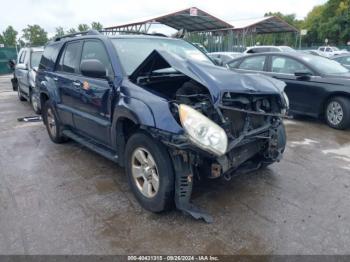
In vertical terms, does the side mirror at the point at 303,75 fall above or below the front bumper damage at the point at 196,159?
above

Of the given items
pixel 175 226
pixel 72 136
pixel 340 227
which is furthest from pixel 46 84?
pixel 340 227

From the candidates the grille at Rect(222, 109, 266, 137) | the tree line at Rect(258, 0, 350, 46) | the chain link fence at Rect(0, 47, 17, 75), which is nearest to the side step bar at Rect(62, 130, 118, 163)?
the grille at Rect(222, 109, 266, 137)

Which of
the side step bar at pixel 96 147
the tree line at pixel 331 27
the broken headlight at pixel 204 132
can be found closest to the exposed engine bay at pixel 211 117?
the broken headlight at pixel 204 132

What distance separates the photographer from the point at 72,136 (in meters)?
4.90

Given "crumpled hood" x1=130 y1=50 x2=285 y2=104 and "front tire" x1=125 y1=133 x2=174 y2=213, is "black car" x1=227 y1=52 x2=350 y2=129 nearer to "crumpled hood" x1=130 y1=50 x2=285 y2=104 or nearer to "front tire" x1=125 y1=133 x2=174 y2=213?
"crumpled hood" x1=130 y1=50 x2=285 y2=104

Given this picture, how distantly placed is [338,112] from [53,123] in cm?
555

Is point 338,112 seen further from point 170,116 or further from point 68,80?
point 68,80

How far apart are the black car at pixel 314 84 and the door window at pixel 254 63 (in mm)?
37

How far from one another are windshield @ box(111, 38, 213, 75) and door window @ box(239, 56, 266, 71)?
337 centimetres

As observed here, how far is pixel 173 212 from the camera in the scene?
328 centimetres

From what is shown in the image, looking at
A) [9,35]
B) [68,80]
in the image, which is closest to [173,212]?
[68,80]

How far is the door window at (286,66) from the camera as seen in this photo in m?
6.94

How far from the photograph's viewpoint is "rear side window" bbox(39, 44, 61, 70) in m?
5.23

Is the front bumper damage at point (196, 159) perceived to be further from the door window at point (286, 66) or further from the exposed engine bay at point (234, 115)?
the door window at point (286, 66)
